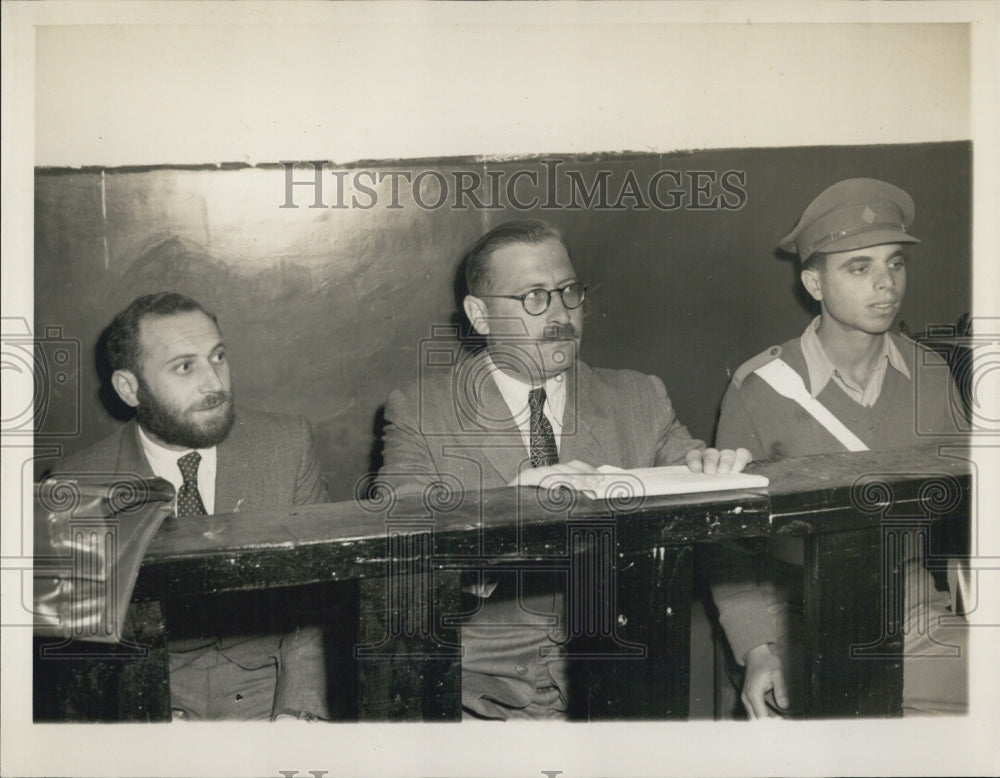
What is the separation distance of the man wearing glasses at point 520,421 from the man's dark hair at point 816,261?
0.49 metres

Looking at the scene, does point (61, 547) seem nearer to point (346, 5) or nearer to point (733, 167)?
point (346, 5)

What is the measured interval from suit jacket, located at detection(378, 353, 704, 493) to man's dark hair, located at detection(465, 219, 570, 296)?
17cm

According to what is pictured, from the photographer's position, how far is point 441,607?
1196 mm

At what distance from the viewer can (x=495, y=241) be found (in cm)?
200

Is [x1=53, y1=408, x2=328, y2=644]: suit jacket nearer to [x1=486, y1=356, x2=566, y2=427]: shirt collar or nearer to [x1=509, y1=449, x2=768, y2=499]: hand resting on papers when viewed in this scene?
[x1=486, y1=356, x2=566, y2=427]: shirt collar

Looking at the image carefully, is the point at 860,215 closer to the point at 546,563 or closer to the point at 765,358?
the point at 765,358

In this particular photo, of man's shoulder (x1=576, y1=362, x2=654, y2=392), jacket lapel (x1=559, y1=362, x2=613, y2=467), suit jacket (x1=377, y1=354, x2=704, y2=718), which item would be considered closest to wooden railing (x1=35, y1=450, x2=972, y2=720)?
suit jacket (x1=377, y1=354, x2=704, y2=718)

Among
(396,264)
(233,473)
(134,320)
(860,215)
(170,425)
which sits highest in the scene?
(860,215)

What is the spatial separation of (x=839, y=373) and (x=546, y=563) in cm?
106

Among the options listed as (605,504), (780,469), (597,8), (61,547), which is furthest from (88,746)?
(597,8)

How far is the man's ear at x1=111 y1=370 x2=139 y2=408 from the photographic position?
6.42ft

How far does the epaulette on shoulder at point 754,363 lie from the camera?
2182mm

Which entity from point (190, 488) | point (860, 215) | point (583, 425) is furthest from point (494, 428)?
point (860, 215)

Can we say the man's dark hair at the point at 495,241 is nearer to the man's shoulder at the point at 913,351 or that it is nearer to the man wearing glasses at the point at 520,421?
the man wearing glasses at the point at 520,421
